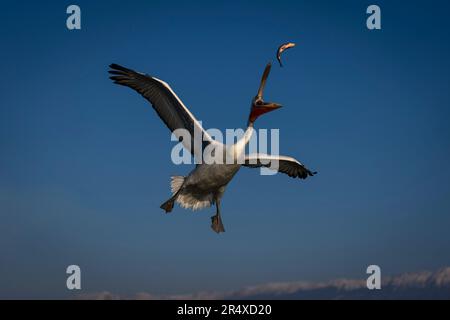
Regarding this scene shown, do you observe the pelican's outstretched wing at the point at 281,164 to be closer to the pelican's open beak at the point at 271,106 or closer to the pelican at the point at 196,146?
the pelican at the point at 196,146

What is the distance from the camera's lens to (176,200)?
43.9 feet

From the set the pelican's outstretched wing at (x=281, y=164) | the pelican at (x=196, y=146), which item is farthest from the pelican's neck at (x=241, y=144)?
the pelican's outstretched wing at (x=281, y=164)

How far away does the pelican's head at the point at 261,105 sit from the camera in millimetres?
12320

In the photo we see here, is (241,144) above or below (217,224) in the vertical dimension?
above

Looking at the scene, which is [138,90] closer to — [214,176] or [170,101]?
[170,101]

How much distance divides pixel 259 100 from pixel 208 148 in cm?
160

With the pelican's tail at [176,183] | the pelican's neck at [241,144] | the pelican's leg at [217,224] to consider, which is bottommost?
the pelican's leg at [217,224]

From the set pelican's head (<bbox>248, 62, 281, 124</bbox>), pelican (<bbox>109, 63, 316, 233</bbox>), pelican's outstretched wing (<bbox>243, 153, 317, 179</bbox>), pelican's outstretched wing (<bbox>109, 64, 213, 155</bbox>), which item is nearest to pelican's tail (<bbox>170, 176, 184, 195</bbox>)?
pelican (<bbox>109, 63, 316, 233</bbox>)

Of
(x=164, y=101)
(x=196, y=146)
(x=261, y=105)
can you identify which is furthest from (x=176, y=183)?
(x=261, y=105)

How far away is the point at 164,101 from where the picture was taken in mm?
13055

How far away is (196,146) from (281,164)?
10.9 ft

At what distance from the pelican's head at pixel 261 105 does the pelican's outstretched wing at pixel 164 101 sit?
3.73ft

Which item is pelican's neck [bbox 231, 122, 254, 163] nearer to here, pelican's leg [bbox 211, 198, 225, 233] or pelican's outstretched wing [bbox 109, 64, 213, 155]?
pelican's outstretched wing [bbox 109, 64, 213, 155]

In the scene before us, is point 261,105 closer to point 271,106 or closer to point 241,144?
point 271,106
